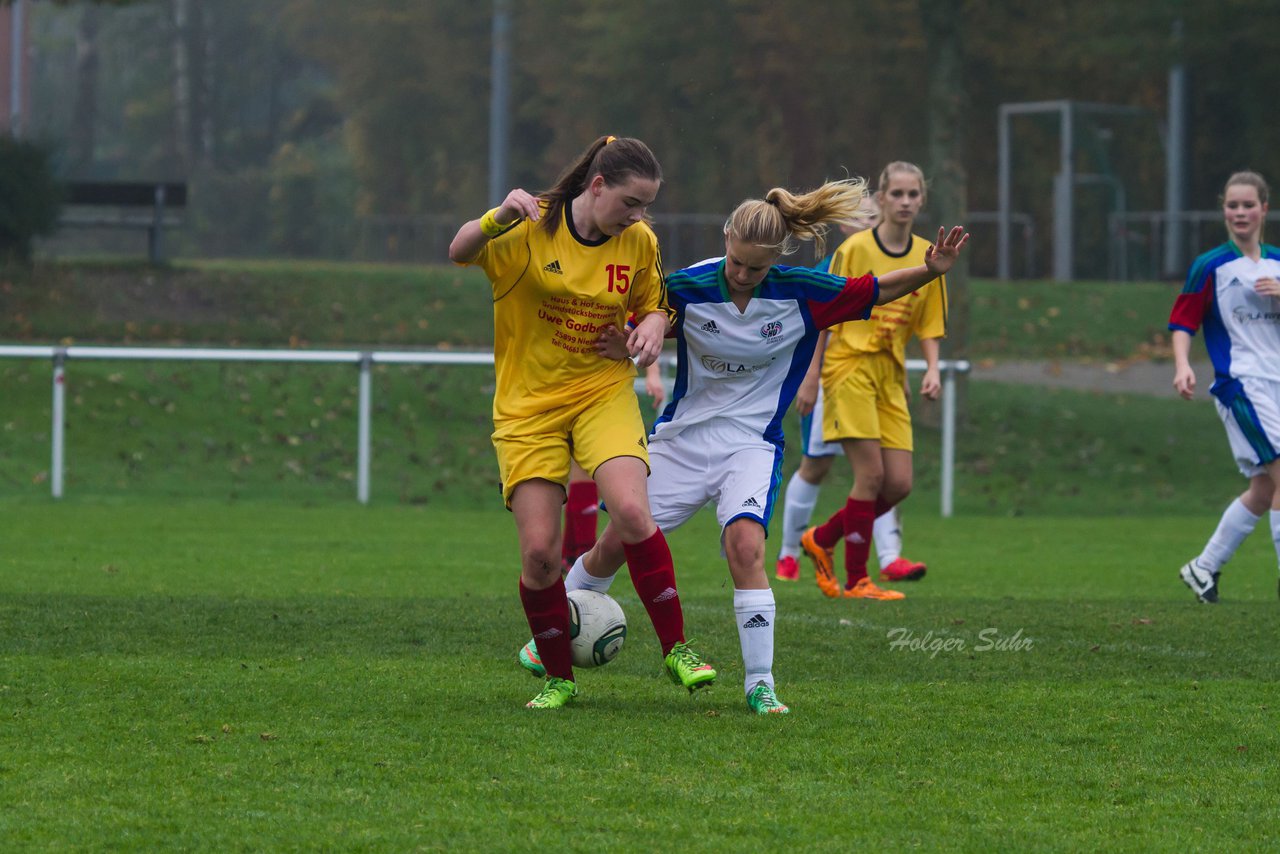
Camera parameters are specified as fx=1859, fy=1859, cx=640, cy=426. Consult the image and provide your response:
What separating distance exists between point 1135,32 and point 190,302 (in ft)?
43.2

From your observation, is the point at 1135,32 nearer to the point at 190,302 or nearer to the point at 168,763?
the point at 190,302

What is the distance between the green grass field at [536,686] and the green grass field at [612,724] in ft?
0.06

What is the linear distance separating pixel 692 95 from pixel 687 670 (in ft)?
115

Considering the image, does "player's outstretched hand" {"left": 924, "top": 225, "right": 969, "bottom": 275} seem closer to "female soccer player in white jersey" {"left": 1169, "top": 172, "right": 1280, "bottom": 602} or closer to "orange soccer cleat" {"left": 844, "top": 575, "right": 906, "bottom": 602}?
"female soccer player in white jersey" {"left": 1169, "top": 172, "right": 1280, "bottom": 602}

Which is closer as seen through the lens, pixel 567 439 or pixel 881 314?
pixel 567 439

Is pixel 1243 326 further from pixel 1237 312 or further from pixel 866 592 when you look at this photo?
pixel 866 592

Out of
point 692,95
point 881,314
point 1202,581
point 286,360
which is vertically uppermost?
point 692,95

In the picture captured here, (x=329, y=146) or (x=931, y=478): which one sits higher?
(x=329, y=146)

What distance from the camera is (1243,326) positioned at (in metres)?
8.90

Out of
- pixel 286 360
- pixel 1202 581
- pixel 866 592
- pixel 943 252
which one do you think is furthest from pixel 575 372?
pixel 286 360

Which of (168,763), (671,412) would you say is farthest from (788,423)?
(168,763)

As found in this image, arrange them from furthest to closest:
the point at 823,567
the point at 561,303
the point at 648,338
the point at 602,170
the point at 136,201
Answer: the point at 136,201 → the point at 823,567 → the point at 561,303 → the point at 602,170 → the point at 648,338

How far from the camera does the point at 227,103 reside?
70.4 metres

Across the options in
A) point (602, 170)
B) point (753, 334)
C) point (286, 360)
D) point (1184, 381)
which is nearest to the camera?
point (602, 170)
